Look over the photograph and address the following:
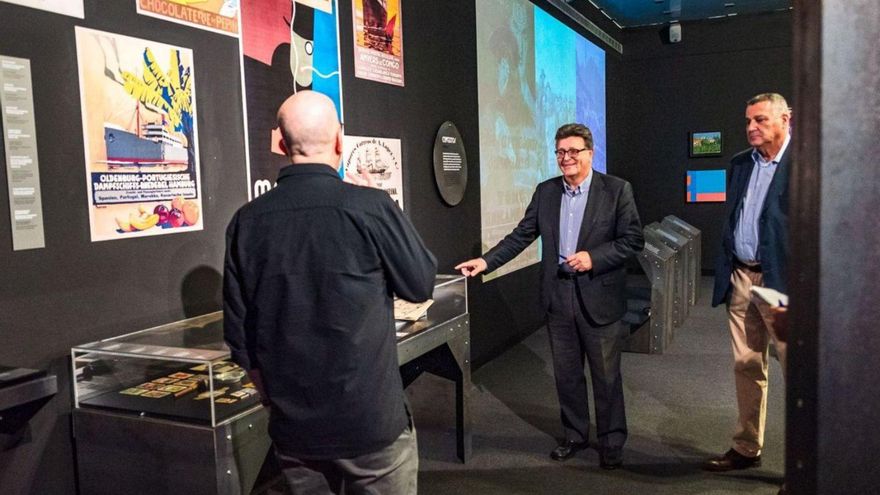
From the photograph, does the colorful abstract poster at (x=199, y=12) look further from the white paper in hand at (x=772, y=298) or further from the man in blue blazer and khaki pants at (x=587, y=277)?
the white paper in hand at (x=772, y=298)

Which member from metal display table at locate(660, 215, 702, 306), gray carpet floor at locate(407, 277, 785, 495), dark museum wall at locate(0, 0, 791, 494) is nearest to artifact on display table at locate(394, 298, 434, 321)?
gray carpet floor at locate(407, 277, 785, 495)

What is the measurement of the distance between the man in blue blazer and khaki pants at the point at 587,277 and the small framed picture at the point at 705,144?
732 centimetres

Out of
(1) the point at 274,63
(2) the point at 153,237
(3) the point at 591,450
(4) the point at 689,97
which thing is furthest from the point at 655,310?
(4) the point at 689,97

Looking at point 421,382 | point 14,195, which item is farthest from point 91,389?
point 421,382

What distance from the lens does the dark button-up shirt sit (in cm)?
170

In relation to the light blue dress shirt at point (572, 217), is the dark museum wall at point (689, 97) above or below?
above

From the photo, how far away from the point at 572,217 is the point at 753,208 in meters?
0.80

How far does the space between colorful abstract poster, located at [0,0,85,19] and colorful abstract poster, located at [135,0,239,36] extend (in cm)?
25

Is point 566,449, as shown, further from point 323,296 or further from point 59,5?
point 59,5

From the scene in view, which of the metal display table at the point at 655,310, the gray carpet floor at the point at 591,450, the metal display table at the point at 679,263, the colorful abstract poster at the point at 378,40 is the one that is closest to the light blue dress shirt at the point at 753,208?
the gray carpet floor at the point at 591,450

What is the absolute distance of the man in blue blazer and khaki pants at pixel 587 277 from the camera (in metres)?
3.32

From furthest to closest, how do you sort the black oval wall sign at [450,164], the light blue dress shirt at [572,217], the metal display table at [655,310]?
the metal display table at [655,310] < the black oval wall sign at [450,164] < the light blue dress shirt at [572,217]

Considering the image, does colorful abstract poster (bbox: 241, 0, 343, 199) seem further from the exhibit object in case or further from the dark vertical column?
the dark vertical column

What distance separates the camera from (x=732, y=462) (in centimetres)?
329
